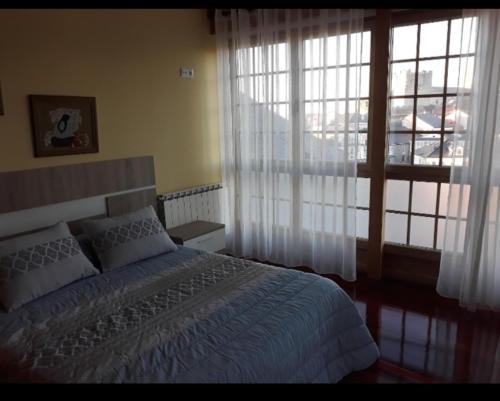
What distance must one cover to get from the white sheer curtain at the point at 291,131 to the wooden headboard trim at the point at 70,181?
0.99 m

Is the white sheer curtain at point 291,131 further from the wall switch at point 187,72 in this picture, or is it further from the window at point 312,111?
the wall switch at point 187,72

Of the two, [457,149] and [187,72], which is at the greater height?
[187,72]

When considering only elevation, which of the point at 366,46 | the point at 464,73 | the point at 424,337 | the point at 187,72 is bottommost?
the point at 424,337

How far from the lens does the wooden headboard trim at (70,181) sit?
99.4 inches

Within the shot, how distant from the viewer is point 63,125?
9.05 feet

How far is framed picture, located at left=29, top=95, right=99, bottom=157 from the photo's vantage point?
2621 millimetres

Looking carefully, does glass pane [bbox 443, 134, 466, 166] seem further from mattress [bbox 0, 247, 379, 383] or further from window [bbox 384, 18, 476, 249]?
mattress [bbox 0, 247, 379, 383]

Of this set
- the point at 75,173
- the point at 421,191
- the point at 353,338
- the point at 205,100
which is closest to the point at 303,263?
the point at 421,191

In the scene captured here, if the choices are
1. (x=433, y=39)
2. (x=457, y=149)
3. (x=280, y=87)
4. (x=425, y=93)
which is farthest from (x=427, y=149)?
A: (x=280, y=87)

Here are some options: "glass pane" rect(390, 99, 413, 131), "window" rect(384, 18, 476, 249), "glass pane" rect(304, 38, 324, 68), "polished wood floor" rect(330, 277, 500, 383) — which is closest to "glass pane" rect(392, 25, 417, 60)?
"window" rect(384, 18, 476, 249)

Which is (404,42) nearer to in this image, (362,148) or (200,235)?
(362,148)

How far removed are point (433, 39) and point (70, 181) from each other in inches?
113

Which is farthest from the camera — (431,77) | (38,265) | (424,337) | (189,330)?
(431,77)
